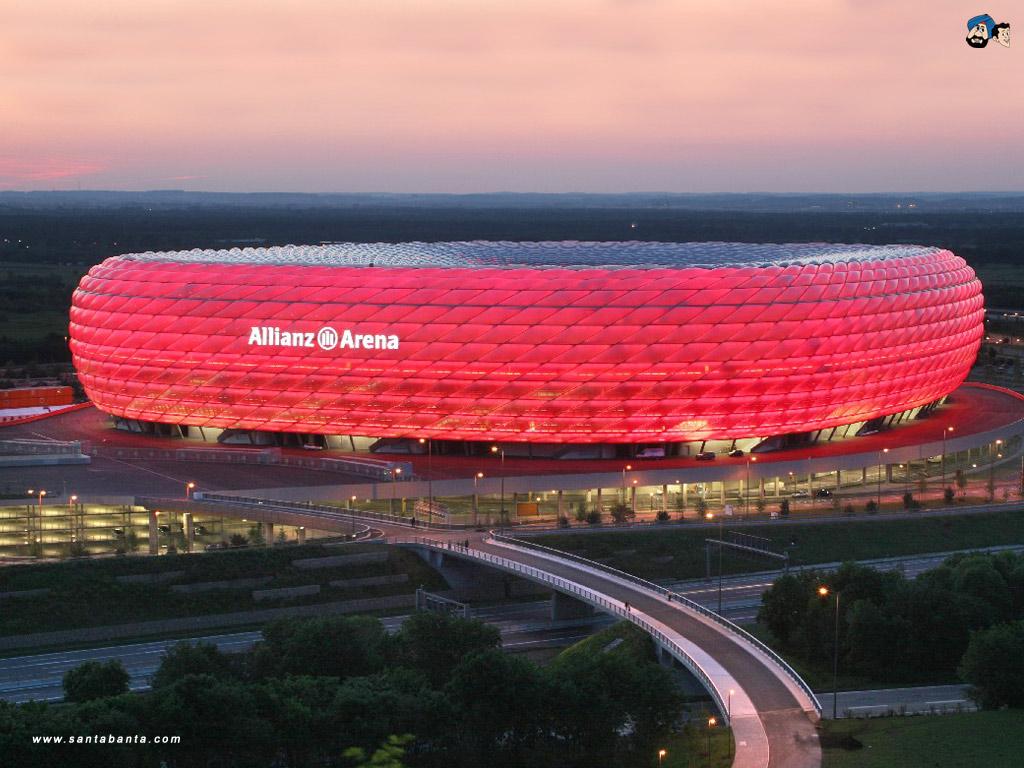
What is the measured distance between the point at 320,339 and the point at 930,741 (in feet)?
177

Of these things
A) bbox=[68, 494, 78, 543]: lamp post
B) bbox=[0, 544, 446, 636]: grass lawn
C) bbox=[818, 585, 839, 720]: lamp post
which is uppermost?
bbox=[68, 494, 78, 543]: lamp post

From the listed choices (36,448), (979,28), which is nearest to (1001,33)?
(979,28)

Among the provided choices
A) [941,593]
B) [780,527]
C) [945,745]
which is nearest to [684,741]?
[945,745]

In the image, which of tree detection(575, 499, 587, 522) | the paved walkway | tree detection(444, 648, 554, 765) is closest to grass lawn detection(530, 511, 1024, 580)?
tree detection(575, 499, 587, 522)

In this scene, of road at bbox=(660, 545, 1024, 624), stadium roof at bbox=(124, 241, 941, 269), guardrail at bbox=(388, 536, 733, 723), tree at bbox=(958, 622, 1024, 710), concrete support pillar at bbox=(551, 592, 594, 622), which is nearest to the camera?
guardrail at bbox=(388, 536, 733, 723)

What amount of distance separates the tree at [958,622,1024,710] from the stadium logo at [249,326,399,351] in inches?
1805

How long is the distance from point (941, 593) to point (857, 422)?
135ft

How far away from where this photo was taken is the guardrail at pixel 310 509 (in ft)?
289

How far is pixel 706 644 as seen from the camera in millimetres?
64188

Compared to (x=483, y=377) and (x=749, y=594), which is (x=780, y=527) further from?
(x=483, y=377)

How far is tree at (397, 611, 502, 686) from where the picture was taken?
6138cm

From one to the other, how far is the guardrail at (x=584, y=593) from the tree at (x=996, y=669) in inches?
387

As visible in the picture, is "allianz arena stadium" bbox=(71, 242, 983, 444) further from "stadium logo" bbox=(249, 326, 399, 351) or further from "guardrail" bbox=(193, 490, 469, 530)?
"guardrail" bbox=(193, 490, 469, 530)

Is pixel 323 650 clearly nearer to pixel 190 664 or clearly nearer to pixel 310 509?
pixel 190 664
